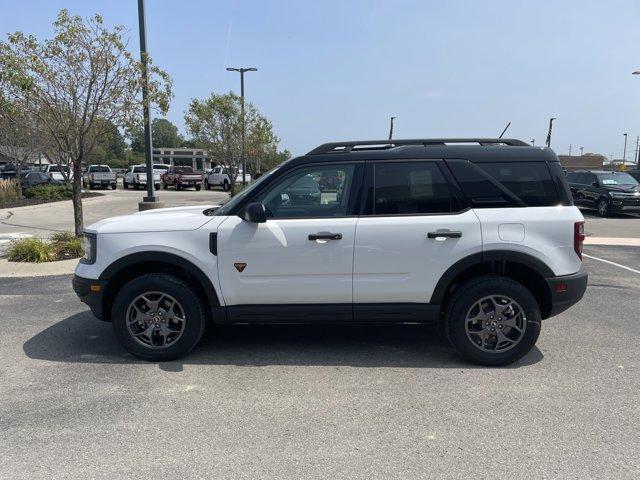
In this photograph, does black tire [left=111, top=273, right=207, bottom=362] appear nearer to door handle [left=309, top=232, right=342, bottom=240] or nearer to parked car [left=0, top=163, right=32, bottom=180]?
door handle [left=309, top=232, right=342, bottom=240]

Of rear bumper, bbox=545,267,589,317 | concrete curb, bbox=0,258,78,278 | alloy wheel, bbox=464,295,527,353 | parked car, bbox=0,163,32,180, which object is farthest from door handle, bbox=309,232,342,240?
parked car, bbox=0,163,32,180

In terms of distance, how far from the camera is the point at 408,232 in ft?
13.9

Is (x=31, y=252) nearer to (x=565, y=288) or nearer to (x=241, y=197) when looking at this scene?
(x=241, y=197)

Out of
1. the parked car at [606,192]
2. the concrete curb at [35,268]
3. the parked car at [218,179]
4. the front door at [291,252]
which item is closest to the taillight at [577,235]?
the front door at [291,252]

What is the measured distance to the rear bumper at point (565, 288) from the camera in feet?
14.1

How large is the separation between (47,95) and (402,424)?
8.98m

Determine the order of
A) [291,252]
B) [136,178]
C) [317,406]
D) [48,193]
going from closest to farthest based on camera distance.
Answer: [317,406]
[291,252]
[48,193]
[136,178]

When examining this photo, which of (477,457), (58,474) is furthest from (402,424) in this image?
(58,474)

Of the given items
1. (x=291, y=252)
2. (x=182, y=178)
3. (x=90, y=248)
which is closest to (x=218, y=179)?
(x=182, y=178)

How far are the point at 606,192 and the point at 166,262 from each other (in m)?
17.8

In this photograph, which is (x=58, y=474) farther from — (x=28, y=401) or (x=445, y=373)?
(x=445, y=373)

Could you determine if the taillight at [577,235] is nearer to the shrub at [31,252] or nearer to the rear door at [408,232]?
the rear door at [408,232]

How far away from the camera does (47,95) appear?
9391mm

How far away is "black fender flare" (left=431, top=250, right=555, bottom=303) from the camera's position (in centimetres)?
426
